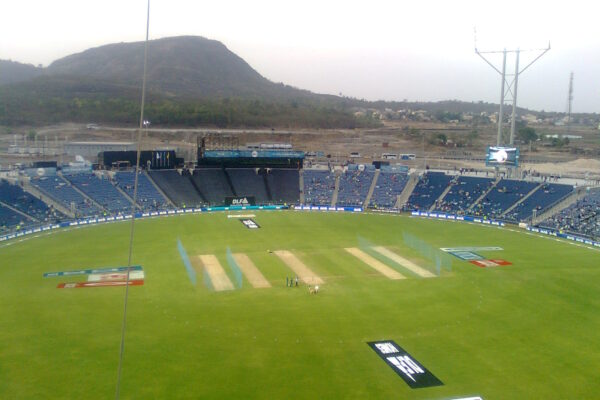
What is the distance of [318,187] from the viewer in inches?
3083

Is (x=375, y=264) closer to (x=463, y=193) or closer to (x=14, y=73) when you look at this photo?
(x=463, y=193)

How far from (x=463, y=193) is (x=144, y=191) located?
1789 inches

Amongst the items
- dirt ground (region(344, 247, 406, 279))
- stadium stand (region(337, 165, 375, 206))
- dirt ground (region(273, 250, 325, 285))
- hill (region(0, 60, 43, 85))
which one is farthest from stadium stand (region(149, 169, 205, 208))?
hill (region(0, 60, 43, 85))

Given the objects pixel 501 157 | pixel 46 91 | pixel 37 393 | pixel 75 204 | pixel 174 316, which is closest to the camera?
pixel 37 393

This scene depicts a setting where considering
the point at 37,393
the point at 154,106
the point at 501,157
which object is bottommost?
the point at 37,393

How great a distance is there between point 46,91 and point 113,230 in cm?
10921

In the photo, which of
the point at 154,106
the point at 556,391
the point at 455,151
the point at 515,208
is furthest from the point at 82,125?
the point at 556,391

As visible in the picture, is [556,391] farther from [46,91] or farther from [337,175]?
[46,91]

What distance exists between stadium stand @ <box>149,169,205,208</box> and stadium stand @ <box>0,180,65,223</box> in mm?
16390

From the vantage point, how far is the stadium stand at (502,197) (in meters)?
65.6

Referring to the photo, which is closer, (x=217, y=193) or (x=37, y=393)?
(x=37, y=393)

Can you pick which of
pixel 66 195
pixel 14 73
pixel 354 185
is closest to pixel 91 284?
pixel 66 195

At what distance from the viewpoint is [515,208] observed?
64.8 m

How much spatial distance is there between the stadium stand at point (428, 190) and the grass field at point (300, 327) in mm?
24300
